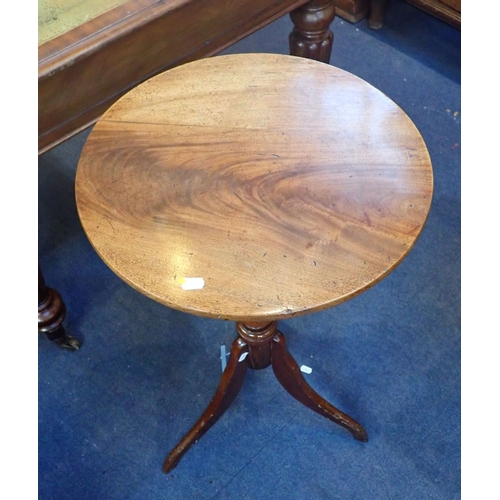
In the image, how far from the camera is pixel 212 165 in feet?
2.87

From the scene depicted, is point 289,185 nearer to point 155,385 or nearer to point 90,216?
point 90,216

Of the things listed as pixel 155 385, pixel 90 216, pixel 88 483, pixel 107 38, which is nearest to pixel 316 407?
pixel 155 385

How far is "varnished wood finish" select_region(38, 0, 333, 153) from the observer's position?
914 mm

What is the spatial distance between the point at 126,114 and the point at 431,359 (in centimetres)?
85

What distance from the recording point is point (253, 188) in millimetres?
846

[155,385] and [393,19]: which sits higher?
[393,19]

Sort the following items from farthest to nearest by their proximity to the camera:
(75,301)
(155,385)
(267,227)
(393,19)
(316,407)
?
(393,19) → (75,301) → (155,385) → (316,407) → (267,227)

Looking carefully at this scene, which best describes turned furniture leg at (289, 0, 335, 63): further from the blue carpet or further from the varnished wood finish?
the blue carpet

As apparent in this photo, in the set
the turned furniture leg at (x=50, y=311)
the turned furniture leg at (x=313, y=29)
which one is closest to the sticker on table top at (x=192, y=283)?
the turned furniture leg at (x=50, y=311)

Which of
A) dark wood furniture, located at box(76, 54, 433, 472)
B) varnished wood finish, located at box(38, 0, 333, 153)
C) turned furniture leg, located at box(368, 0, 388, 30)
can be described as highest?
varnished wood finish, located at box(38, 0, 333, 153)

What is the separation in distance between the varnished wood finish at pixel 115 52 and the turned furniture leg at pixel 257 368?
17.8 inches

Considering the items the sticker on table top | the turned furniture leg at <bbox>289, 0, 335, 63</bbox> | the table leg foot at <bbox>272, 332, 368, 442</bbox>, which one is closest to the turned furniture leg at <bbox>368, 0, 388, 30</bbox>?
the turned furniture leg at <bbox>289, 0, 335, 63</bbox>

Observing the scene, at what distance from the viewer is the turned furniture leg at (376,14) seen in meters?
2.02

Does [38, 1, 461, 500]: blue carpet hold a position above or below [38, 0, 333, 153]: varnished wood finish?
below
